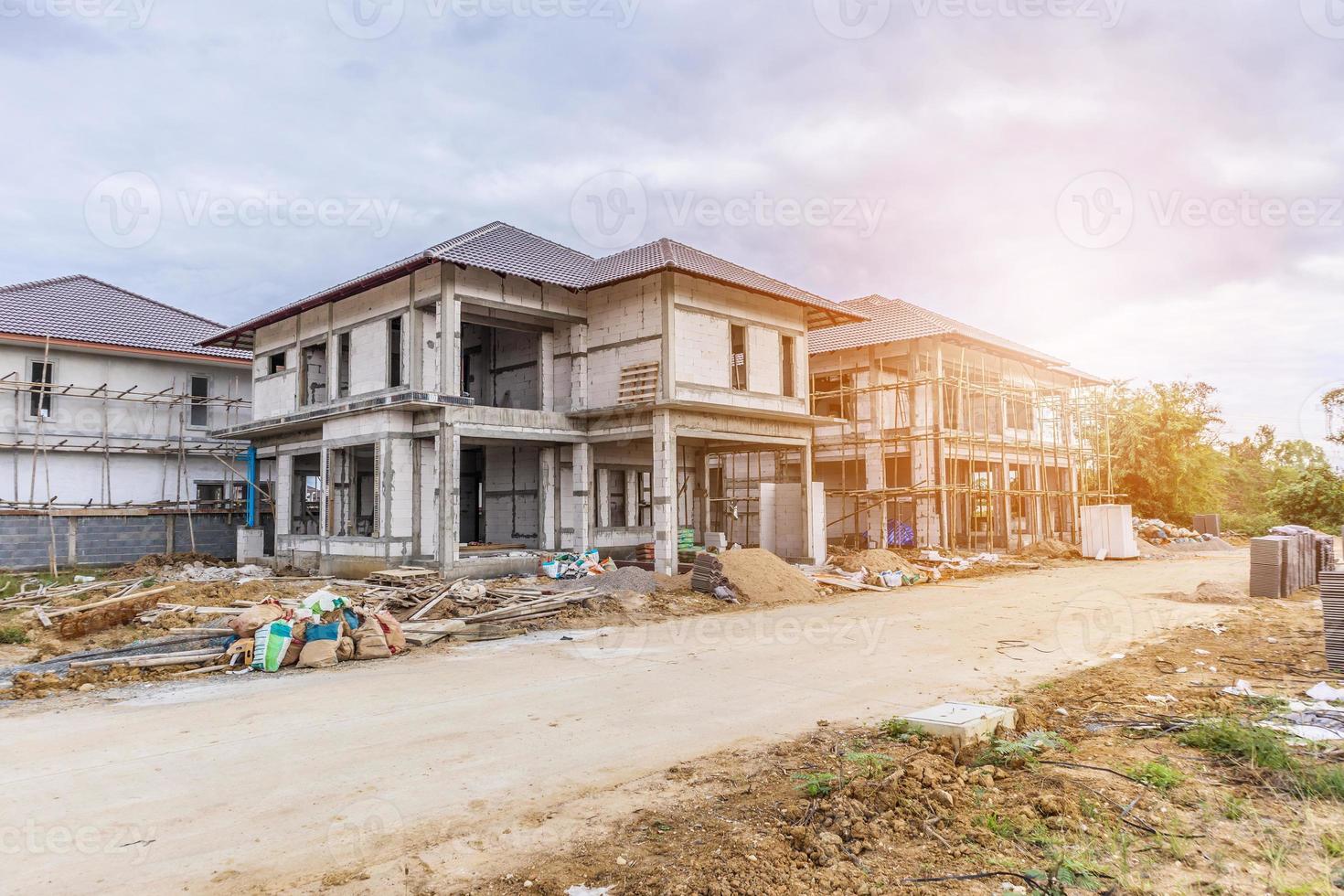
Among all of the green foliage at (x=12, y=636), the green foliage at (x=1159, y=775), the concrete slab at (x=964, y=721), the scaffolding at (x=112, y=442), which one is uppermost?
the scaffolding at (x=112, y=442)

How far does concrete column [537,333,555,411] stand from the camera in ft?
67.5

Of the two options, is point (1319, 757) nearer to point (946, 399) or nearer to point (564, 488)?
point (564, 488)

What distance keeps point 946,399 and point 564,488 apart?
16121 millimetres

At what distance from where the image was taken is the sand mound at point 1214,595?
51.0 feet

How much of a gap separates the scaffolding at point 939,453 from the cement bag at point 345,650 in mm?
18405

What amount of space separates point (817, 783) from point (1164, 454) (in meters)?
39.2

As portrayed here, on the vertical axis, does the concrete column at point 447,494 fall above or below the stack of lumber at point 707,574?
above

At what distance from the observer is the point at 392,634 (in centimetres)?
1107

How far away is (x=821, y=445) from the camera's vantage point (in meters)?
29.4

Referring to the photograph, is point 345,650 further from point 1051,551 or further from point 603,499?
point 1051,551

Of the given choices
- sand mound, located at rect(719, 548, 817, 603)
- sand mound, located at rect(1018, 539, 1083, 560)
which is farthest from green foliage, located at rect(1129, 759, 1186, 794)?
sand mound, located at rect(1018, 539, 1083, 560)

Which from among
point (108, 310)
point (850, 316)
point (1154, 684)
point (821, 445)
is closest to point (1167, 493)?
point (821, 445)

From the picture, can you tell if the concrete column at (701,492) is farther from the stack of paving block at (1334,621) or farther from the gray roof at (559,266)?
the stack of paving block at (1334,621)

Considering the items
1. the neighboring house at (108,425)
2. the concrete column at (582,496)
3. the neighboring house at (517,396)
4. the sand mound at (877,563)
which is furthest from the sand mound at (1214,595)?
the neighboring house at (108,425)
